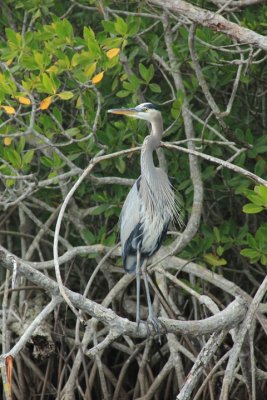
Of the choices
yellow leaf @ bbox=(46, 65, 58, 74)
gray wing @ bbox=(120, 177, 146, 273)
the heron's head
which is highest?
yellow leaf @ bbox=(46, 65, 58, 74)

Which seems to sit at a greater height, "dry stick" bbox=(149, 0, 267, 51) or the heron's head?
"dry stick" bbox=(149, 0, 267, 51)

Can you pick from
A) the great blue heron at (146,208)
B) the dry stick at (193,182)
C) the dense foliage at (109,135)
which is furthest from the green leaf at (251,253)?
the great blue heron at (146,208)

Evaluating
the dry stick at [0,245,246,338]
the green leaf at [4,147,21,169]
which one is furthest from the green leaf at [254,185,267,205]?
the green leaf at [4,147,21,169]

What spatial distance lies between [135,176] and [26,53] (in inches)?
48.0

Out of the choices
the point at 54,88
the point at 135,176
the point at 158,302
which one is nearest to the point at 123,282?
the point at 158,302

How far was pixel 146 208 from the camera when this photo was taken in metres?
4.73

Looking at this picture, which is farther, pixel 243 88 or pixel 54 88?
pixel 243 88

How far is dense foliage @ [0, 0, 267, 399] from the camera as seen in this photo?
4.89 metres

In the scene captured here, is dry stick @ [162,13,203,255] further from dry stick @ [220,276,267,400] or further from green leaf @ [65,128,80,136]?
dry stick @ [220,276,267,400]

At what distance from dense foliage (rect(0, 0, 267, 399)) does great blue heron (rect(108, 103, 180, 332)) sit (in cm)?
31

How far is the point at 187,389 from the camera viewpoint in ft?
13.0

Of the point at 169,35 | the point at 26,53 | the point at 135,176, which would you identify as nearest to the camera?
the point at 26,53

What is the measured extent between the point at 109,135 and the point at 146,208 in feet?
2.53

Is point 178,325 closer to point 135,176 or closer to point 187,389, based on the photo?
point 187,389
